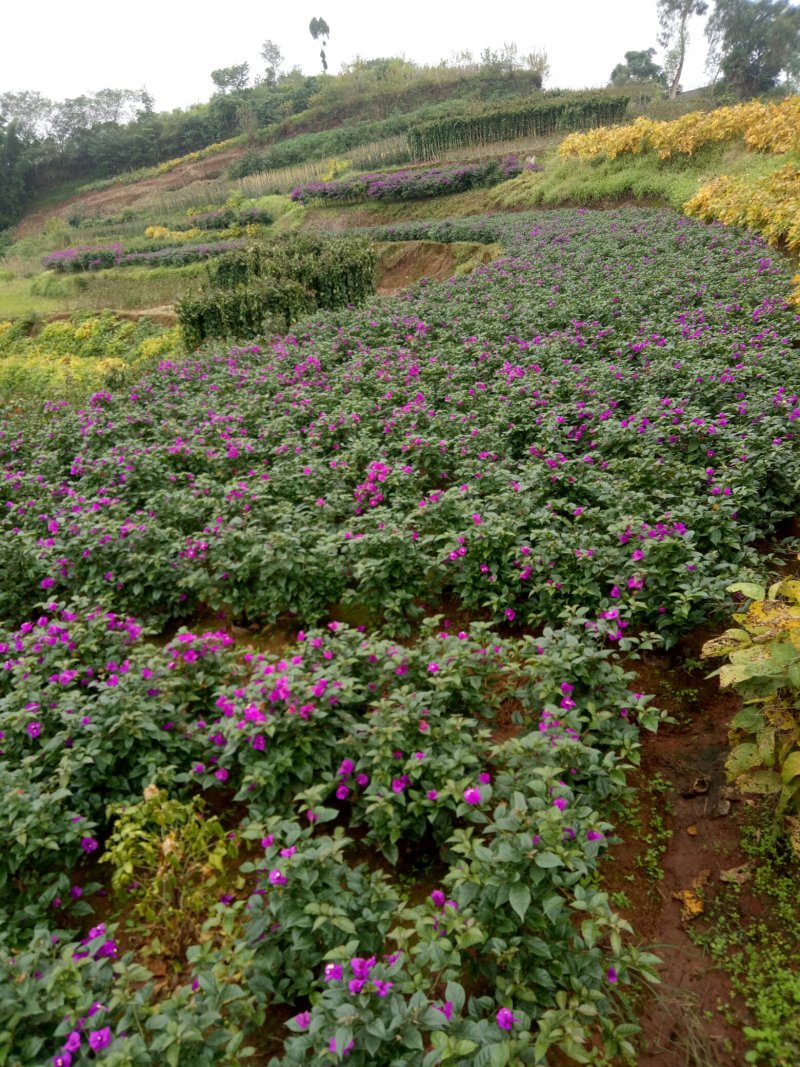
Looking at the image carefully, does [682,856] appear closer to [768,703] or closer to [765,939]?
[765,939]

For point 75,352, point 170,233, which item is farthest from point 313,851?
point 170,233

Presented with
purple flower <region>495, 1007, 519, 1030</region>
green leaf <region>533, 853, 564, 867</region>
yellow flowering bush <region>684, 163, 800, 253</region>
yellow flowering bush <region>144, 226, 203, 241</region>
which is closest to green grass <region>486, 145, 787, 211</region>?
yellow flowering bush <region>684, 163, 800, 253</region>

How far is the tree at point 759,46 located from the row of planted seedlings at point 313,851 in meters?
51.4

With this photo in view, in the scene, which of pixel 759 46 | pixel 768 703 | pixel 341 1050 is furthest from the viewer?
pixel 759 46

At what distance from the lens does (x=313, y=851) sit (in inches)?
83.4

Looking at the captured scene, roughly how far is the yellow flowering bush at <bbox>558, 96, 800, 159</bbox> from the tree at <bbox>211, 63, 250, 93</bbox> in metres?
59.6

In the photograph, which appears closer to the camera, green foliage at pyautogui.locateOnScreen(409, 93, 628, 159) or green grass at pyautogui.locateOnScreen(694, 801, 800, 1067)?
green grass at pyautogui.locateOnScreen(694, 801, 800, 1067)

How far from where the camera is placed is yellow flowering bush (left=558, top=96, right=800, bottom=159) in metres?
15.2

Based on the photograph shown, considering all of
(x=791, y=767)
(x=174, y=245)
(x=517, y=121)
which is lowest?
(x=791, y=767)

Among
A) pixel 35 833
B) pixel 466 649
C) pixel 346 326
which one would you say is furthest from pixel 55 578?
pixel 346 326

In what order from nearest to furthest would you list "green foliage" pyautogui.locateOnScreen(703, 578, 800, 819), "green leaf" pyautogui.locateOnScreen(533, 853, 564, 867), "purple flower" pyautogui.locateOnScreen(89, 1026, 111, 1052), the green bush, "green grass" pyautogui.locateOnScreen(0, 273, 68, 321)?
"purple flower" pyautogui.locateOnScreen(89, 1026, 111, 1052) → "green leaf" pyautogui.locateOnScreen(533, 853, 564, 867) → "green foliage" pyautogui.locateOnScreen(703, 578, 800, 819) → the green bush → "green grass" pyautogui.locateOnScreen(0, 273, 68, 321)

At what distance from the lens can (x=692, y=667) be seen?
11.1 feet

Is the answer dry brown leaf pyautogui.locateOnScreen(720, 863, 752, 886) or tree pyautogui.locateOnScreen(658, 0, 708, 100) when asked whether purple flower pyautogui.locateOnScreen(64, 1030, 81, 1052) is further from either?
tree pyautogui.locateOnScreen(658, 0, 708, 100)

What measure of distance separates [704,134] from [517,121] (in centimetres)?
1633
